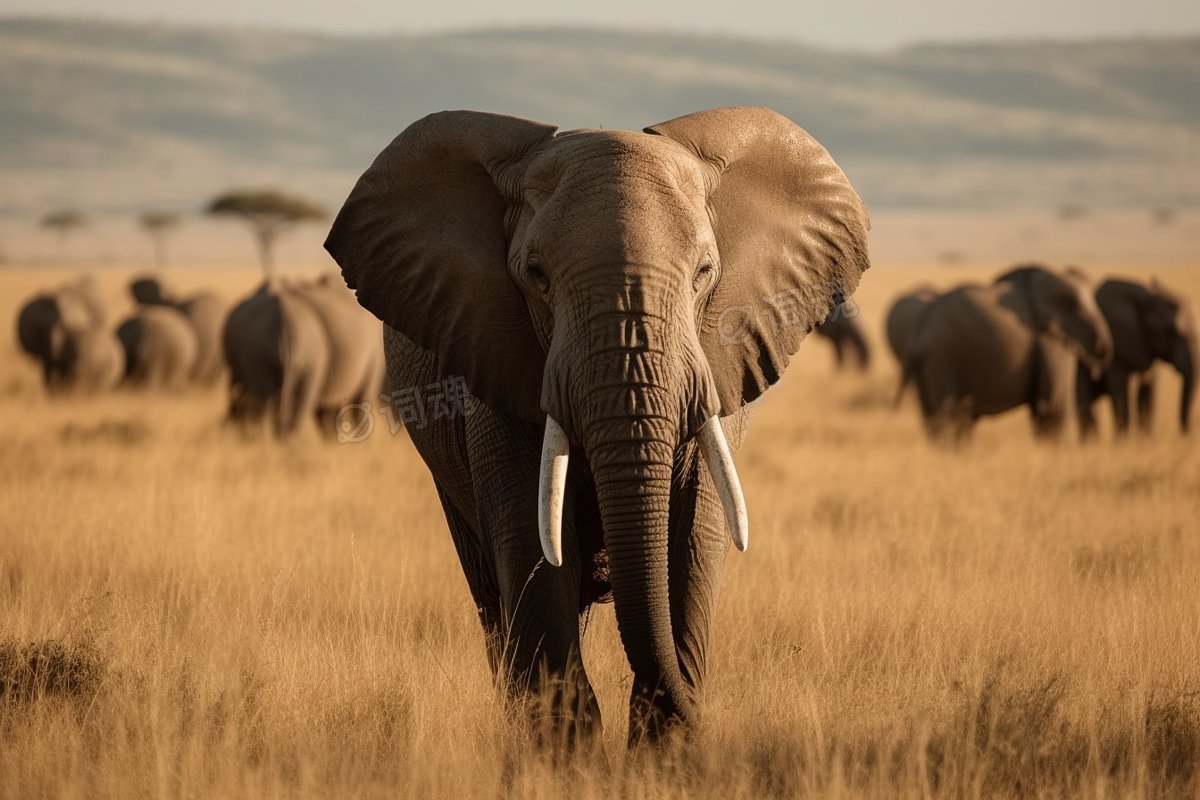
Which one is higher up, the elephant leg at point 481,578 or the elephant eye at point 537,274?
the elephant eye at point 537,274

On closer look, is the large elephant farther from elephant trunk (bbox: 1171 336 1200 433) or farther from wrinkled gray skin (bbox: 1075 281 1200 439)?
elephant trunk (bbox: 1171 336 1200 433)

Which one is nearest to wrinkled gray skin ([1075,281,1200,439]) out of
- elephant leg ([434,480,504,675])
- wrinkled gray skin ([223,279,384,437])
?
wrinkled gray skin ([223,279,384,437])

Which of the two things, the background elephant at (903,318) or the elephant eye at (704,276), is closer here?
A: the elephant eye at (704,276)

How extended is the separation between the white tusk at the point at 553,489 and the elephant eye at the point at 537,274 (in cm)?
37

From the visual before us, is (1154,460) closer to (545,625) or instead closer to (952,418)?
(952,418)

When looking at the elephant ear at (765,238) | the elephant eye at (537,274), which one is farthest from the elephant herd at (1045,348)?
the elephant eye at (537,274)

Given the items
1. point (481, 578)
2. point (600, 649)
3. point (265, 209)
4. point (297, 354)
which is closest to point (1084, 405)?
point (297, 354)

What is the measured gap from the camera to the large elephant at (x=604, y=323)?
411cm

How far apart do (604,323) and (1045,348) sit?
11.5m

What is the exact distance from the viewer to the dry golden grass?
4.59 metres

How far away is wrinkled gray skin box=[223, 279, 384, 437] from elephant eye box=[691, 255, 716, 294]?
1020cm

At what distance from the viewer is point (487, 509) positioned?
4.86 metres

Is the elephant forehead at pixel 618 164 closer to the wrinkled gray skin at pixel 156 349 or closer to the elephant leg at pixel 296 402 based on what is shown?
the elephant leg at pixel 296 402

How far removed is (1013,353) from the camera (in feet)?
48.2
